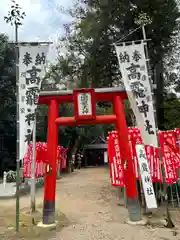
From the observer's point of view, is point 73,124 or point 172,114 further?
point 172,114

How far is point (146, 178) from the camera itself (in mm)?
8398

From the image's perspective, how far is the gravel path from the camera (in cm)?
663

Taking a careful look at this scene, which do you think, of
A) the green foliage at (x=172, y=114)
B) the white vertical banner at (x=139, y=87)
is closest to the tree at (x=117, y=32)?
the green foliage at (x=172, y=114)

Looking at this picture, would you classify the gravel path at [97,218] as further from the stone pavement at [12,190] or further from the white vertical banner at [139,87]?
the white vertical banner at [139,87]

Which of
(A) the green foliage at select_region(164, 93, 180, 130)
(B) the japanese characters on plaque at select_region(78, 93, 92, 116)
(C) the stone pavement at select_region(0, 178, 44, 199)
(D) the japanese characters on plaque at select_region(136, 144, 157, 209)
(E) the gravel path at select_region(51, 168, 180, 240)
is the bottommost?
(E) the gravel path at select_region(51, 168, 180, 240)

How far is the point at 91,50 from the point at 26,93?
1082cm

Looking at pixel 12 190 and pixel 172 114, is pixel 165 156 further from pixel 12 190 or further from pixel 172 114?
pixel 12 190

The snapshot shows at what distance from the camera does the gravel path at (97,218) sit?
6.63 metres

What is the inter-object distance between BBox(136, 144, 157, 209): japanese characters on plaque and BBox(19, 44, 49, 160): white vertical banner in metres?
3.29

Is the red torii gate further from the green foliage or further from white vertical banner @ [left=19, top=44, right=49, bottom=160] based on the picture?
the green foliage

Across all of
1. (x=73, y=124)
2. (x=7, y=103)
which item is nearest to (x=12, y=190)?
(x=73, y=124)

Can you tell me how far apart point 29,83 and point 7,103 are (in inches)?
540

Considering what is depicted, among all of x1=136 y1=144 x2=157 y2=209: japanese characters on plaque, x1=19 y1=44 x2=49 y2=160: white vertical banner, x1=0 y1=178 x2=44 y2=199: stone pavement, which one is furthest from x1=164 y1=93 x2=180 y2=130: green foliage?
x1=19 y1=44 x2=49 y2=160: white vertical banner

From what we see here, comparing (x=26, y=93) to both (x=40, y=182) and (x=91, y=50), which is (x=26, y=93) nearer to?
(x=40, y=182)
